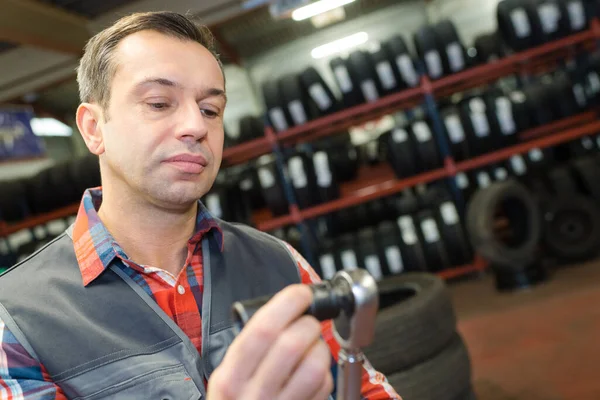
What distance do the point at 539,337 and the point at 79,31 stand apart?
583cm

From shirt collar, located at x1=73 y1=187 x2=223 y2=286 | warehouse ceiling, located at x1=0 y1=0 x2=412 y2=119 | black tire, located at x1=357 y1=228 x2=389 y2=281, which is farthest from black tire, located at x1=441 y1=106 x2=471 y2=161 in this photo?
shirt collar, located at x1=73 y1=187 x2=223 y2=286

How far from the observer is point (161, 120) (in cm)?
110

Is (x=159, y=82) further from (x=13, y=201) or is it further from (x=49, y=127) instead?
(x=49, y=127)

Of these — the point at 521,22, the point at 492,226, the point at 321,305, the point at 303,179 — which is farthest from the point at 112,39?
the point at 521,22

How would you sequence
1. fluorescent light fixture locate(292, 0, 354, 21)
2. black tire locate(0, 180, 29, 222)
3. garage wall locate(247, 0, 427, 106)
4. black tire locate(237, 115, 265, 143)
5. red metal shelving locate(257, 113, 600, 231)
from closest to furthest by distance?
red metal shelving locate(257, 113, 600, 231) < black tire locate(0, 180, 29, 222) < black tire locate(237, 115, 265, 143) < fluorescent light fixture locate(292, 0, 354, 21) < garage wall locate(247, 0, 427, 106)

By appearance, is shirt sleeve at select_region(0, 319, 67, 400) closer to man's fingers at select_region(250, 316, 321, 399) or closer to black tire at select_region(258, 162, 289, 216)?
man's fingers at select_region(250, 316, 321, 399)

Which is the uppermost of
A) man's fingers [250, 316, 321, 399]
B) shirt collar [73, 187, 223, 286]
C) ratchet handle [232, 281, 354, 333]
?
shirt collar [73, 187, 223, 286]

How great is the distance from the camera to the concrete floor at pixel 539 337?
236 centimetres

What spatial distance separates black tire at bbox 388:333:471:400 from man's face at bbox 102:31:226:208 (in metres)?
1.25

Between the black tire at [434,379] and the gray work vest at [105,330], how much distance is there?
3.53ft

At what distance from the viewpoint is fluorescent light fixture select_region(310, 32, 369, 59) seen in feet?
29.3

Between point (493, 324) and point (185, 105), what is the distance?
2877 mm

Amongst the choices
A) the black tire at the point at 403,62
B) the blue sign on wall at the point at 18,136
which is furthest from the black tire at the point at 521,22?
the blue sign on wall at the point at 18,136

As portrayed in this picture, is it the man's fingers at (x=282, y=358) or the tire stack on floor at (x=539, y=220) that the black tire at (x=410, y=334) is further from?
the tire stack on floor at (x=539, y=220)
